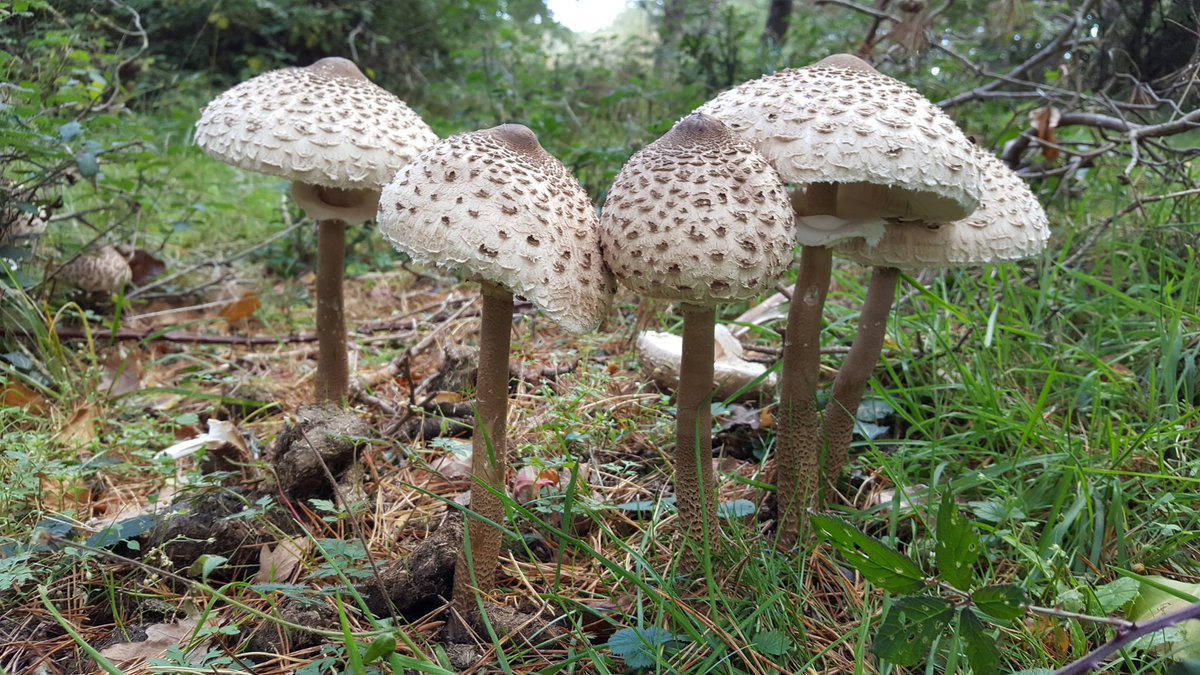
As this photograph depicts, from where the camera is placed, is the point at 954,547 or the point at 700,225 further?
the point at 700,225

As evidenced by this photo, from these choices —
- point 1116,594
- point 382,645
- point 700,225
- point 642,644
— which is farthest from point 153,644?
point 1116,594

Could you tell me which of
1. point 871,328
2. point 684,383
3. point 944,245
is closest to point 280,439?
point 684,383

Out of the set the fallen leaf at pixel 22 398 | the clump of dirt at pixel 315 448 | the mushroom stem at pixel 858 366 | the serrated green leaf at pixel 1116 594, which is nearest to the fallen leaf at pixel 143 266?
the fallen leaf at pixel 22 398

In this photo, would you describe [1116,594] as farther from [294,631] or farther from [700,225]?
A: [294,631]

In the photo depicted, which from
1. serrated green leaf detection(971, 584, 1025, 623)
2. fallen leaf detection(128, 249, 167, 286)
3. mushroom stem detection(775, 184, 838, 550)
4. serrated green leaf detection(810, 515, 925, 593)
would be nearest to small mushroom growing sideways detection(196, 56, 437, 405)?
mushroom stem detection(775, 184, 838, 550)

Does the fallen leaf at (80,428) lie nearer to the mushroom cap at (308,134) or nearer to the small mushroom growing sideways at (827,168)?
the mushroom cap at (308,134)

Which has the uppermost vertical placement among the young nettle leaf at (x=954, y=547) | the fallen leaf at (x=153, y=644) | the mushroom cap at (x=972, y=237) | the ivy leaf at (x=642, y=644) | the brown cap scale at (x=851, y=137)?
the brown cap scale at (x=851, y=137)

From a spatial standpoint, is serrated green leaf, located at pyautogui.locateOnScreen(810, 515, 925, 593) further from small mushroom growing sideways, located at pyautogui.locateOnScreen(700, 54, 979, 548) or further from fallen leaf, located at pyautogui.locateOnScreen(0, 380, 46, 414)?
fallen leaf, located at pyautogui.locateOnScreen(0, 380, 46, 414)

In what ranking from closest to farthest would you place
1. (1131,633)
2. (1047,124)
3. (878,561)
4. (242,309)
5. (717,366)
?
(1131,633) < (878,561) < (717,366) < (1047,124) < (242,309)
